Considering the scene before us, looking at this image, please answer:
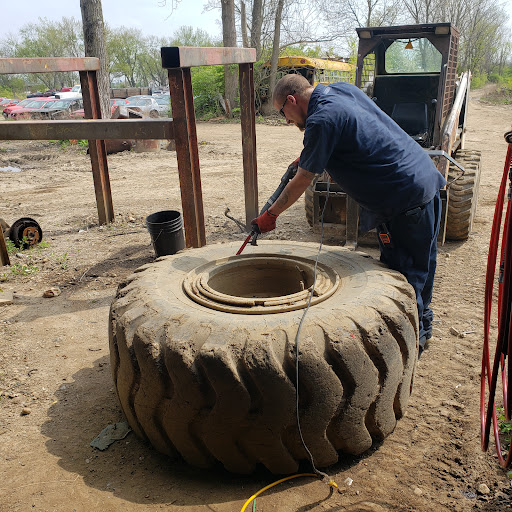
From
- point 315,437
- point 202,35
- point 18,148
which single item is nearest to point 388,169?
point 315,437

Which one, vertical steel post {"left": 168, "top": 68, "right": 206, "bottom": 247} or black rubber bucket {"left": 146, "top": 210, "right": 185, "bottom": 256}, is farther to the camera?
black rubber bucket {"left": 146, "top": 210, "right": 185, "bottom": 256}

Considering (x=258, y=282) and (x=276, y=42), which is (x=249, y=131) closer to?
(x=258, y=282)

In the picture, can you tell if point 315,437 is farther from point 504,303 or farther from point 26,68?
point 26,68

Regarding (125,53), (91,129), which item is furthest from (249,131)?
(125,53)

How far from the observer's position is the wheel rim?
99.4 inches

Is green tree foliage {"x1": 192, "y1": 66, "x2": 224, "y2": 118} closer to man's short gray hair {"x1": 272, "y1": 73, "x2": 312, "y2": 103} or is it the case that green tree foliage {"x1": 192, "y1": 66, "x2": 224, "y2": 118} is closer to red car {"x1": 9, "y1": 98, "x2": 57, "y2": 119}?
red car {"x1": 9, "y1": 98, "x2": 57, "y2": 119}

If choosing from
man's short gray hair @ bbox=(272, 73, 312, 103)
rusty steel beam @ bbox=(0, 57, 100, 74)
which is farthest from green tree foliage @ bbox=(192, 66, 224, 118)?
man's short gray hair @ bbox=(272, 73, 312, 103)

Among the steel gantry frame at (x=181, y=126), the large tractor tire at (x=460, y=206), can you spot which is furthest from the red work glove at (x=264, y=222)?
the large tractor tire at (x=460, y=206)

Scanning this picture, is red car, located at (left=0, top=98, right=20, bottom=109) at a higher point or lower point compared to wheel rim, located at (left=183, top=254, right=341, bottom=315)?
higher

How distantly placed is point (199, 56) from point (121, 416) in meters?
2.98

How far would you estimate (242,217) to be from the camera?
7316 millimetres

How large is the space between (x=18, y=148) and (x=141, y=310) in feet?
47.8

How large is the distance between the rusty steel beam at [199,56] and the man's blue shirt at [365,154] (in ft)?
4.88

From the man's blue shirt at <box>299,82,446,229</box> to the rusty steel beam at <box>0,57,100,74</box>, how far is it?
424 cm
